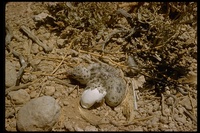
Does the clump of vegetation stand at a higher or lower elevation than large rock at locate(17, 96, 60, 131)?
higher

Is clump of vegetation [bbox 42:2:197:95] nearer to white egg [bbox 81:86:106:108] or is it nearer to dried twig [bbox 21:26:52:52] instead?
dried twig [bbox 21:26:52:52]

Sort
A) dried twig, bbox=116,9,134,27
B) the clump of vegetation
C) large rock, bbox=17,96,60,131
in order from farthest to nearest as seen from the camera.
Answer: dried twig, bbox=116,9,134,27 → the clump of vegetation → large rock, bbox=17,96,60,131

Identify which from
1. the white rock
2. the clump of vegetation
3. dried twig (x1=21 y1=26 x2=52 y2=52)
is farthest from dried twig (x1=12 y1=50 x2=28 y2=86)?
the clump of vegetation

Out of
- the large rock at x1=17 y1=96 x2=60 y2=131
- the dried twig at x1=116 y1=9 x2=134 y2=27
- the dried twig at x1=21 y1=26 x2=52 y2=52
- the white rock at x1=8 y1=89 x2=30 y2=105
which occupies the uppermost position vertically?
the dried twig at x1=116 y1=9 x2=134 y2=27

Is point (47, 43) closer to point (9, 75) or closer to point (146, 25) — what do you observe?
point (9, 75)

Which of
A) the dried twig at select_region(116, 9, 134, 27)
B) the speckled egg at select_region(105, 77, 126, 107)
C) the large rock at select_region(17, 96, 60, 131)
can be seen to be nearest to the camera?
the large rock at select_region(17, 96, 60, 131)

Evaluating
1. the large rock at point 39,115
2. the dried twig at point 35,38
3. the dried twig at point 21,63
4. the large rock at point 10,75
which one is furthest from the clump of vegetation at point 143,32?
the large rock at point 39,115

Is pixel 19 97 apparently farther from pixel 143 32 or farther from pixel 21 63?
pixel 143 32
